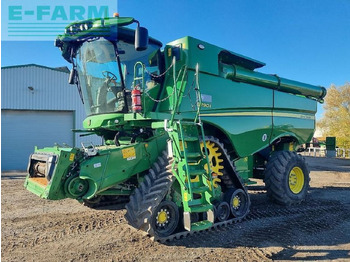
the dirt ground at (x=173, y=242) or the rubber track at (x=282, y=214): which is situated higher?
the rubber track at (x=282, y=214)

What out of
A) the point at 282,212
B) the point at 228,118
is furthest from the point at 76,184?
the point at 282,212

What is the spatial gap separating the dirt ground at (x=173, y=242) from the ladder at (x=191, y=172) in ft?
0.95

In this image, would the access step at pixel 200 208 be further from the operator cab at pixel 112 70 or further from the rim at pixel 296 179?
the rim at pixel 296 179

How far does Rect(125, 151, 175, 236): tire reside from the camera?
3.83 metres

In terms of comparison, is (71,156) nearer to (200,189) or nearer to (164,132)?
(164,132)

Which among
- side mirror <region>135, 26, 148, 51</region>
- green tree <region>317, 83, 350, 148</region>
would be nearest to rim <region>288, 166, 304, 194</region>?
side mirror <region>135, 26, 148, 51</region>

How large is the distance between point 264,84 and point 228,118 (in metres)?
1.59

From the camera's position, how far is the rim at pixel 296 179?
662 centimetres

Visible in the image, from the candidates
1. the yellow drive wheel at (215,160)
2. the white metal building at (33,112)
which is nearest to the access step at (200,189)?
the yellow drive wheel at (215,160)

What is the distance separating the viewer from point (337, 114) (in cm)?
2847

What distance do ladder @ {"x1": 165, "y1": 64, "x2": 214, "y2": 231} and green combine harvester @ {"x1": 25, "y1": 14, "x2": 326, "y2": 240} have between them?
0.05 ft

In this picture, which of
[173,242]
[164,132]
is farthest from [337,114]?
[173,242]

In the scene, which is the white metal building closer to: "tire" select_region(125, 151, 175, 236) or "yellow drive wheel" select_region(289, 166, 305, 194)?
"yellow drive wheel" select_region(289, 166, 305, 194)

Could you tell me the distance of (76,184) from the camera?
3891 mm
